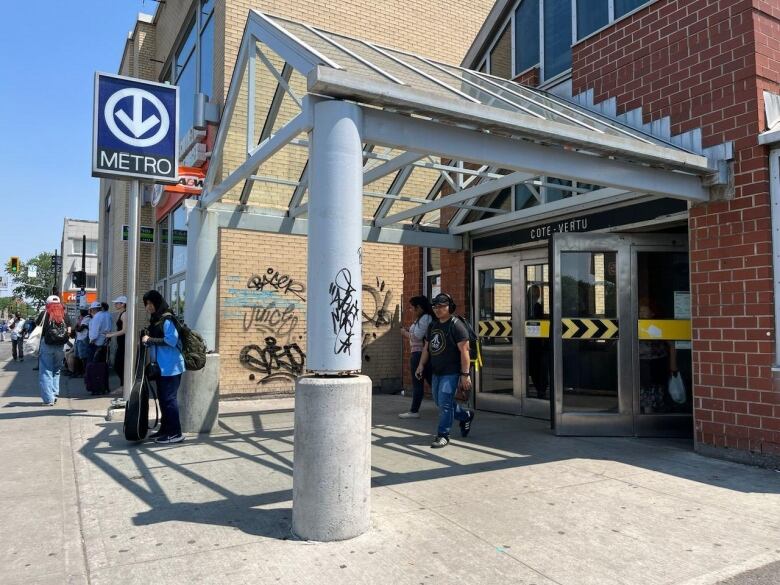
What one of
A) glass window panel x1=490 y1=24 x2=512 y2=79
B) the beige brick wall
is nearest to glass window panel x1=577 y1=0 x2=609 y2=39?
glass window panel x1=490 y1=24 x2=512 y2=79

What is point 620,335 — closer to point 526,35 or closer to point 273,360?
point 526,35

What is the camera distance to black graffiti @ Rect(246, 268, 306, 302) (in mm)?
11094

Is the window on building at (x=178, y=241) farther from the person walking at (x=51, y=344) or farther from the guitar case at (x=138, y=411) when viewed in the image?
the guitar case at (x=138, y=411)

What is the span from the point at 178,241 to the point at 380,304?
5.36m

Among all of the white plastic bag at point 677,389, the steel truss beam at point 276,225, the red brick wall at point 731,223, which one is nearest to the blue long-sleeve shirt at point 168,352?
the steel truss beam at point 276,225

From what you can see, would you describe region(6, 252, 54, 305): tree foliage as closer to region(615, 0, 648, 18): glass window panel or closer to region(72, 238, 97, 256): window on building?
region(72, 238, 97, 256): window on building

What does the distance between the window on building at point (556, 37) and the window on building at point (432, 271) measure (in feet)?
11.9

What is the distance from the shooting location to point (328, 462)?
151 inches

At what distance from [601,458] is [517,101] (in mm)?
3721

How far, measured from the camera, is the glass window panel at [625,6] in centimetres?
730

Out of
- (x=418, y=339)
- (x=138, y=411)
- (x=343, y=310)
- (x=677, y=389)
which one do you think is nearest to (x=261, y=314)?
(x=418, y=339)

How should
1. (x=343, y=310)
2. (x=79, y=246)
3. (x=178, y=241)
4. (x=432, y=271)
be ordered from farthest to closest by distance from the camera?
(x=79, y=246), (x=178, y=241), (x=432, y=271), (x=343, y=310)

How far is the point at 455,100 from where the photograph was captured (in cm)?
451

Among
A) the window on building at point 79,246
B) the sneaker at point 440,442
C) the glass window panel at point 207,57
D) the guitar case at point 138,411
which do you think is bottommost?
the sneaker at point 440,442
